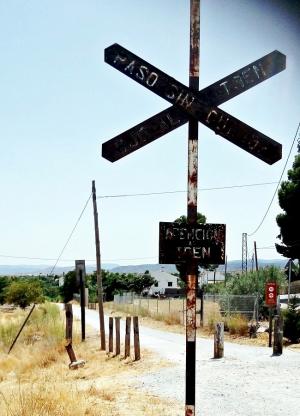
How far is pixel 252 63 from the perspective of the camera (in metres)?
4.37

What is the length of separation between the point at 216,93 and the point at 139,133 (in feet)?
2.44

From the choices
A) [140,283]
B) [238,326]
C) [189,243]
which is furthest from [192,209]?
[140,283]

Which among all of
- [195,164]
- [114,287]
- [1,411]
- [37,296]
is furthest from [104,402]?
[114,287]

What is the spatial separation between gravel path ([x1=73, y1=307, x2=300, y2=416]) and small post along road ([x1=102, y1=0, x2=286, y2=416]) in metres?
4.33

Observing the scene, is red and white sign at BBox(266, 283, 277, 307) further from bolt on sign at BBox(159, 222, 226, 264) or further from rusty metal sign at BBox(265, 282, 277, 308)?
bolt on sign at BBox(159, 222, 226, 264)

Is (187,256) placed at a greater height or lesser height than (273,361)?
greater

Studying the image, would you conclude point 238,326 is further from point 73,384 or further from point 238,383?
point 73,384

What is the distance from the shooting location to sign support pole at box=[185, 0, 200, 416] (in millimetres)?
4227

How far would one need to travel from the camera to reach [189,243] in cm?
425

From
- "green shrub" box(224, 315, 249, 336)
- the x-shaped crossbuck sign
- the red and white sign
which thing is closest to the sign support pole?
the x-shaped crossbuck sign

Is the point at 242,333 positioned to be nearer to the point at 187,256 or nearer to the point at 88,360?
the point at 88,360

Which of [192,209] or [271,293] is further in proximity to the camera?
[271,293]

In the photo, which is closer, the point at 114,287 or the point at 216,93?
the point at 216,93

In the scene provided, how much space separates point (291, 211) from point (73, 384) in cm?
2515
